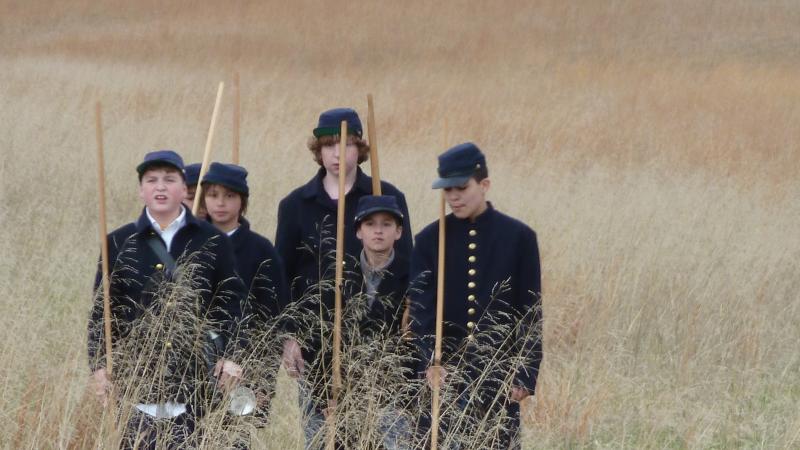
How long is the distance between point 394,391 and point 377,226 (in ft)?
2.01

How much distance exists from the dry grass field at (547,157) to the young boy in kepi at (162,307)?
0.31 m

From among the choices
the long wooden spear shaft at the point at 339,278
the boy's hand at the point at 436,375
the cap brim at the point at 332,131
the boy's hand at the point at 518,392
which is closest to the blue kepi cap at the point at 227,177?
the cap brim at the point at 332,131

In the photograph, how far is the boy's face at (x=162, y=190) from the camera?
462 cm

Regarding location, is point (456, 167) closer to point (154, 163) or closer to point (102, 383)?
point (154, 163)

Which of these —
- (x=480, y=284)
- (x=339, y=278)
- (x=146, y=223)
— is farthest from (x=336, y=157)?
(x=146, y=223)

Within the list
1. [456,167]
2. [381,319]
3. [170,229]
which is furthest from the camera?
[381,319]

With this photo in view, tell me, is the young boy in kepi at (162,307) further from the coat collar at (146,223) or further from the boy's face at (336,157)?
the boy's face at (336,157)

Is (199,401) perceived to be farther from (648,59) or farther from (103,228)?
(648,59)

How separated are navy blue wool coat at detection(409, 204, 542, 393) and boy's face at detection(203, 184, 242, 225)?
2.72ft

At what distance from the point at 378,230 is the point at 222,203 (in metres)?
0.65

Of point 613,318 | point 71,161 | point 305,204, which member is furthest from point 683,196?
point 305,204

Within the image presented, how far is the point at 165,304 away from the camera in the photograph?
4555 millimetres

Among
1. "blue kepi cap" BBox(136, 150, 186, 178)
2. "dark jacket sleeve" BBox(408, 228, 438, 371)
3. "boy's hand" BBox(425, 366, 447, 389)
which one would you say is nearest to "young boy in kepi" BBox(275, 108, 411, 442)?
"dark jacket sleeve" BBox(408, 228, 438, 371)

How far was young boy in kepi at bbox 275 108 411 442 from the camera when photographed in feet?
17.3
